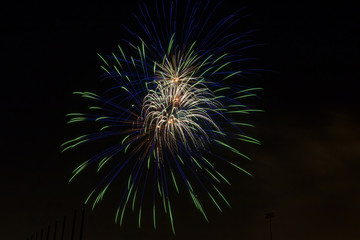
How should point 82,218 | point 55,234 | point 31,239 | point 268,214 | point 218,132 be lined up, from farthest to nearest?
point 268,214 → point 31,239 → point 55,234 → point 82,218 → point 218,132

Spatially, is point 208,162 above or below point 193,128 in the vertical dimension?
below

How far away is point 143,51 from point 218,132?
18.7ft

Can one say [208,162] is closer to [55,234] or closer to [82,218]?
[82,218]

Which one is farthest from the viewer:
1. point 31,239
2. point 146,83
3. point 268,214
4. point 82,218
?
point 268,214

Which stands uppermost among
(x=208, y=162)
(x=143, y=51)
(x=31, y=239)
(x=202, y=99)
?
(x=31, y=239)

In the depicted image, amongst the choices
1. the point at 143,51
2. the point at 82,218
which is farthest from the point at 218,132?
the point at 82,218

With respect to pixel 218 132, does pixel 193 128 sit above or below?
above

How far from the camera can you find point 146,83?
22.7 meters

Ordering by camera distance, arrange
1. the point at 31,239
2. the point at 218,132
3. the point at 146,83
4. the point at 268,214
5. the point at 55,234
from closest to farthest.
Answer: the point at 218,132 → the point at 146,83 → the point at 55,234 → the point at 31,239 → the point at 268,214

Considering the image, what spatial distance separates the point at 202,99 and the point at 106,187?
6955 mm

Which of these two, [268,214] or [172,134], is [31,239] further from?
[172,134]

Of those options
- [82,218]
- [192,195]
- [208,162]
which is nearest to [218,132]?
[208,162]

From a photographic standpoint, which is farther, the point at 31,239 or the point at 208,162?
the point at 31,239

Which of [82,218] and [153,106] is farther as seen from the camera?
[82,218]
